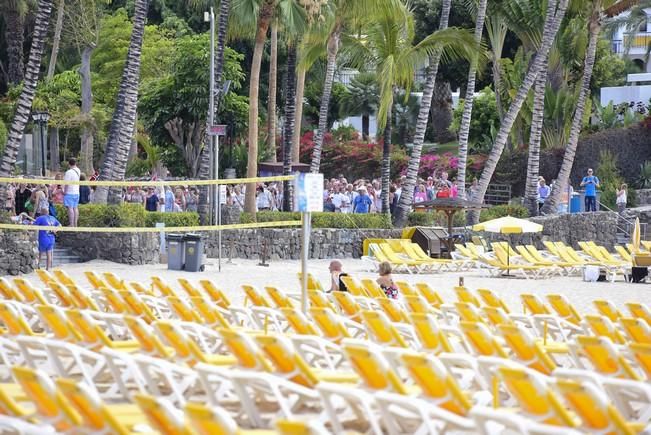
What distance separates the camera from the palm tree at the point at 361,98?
68.9 meters

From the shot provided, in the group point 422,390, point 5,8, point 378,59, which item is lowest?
point 422,390

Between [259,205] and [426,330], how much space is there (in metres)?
27.3

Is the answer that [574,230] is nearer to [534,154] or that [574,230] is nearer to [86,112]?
[534,154]

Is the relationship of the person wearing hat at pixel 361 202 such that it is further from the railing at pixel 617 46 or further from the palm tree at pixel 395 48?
the railing at pixel 617 46

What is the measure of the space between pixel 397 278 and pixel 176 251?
15.9ft

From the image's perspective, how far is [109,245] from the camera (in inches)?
1204

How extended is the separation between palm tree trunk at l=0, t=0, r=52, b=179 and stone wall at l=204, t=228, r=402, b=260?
5585mm

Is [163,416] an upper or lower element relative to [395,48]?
lower

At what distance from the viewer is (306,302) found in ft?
51.0

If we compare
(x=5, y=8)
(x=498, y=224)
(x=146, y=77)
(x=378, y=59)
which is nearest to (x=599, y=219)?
(x=378, y=59)

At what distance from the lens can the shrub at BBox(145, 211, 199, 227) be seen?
32125 mm

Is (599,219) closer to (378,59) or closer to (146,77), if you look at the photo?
(378,59)

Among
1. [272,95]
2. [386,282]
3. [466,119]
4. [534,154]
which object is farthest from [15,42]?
[386,282]

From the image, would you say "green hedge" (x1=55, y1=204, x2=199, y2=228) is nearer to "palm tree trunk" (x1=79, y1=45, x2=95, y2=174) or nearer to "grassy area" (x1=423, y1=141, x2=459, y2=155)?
"palm tree trunk" (x1=79, y1=45, x2=95, y2=174)
